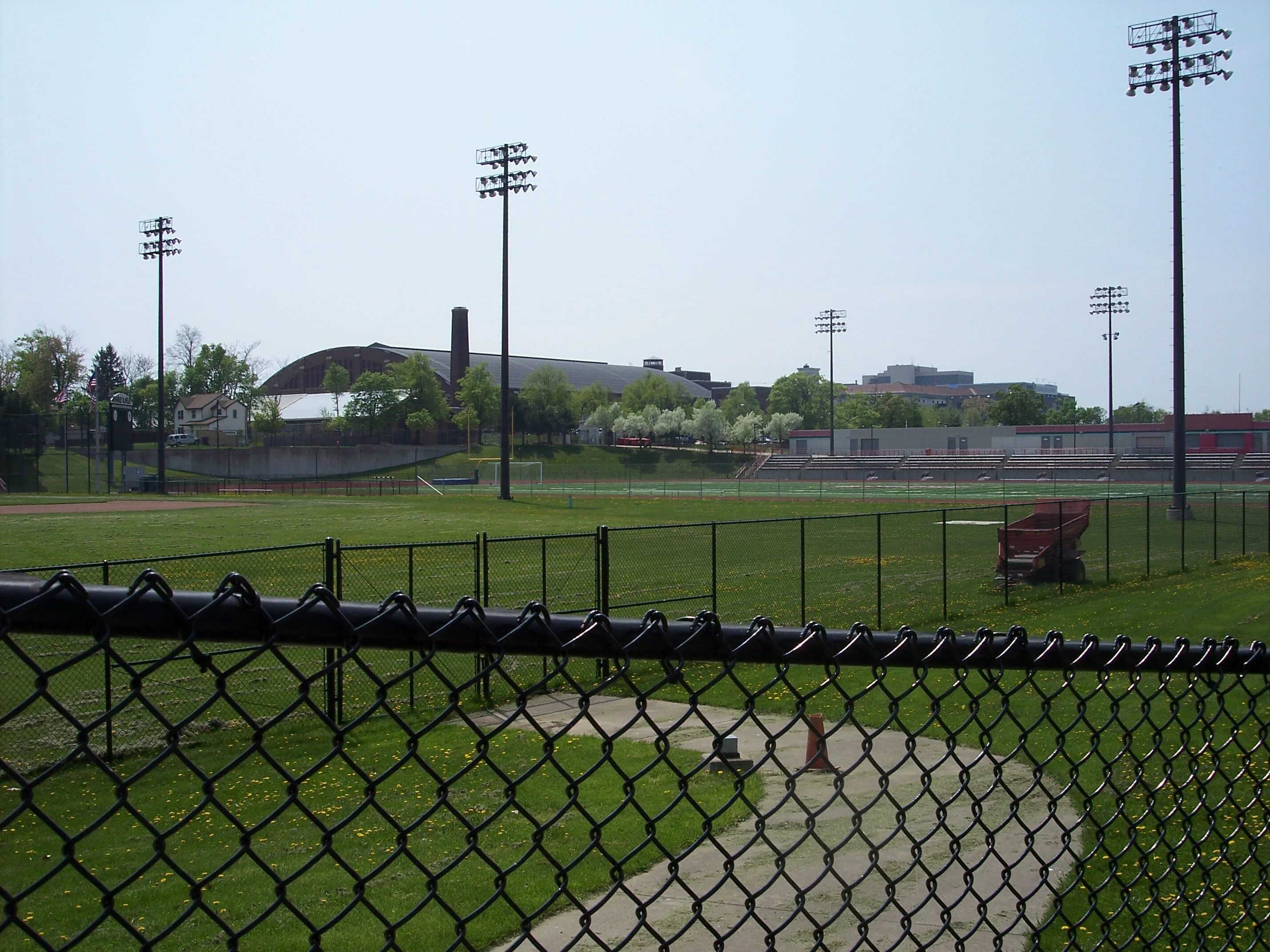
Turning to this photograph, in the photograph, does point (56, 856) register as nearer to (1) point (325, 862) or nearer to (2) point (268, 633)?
(1) point (325, 862)

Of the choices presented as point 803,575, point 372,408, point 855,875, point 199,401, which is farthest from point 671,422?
point 855,875

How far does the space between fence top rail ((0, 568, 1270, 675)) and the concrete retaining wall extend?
96627mm

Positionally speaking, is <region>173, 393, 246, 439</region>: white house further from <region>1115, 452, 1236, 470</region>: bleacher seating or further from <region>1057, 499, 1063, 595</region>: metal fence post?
<region>1057, 499, 1063, 595</region>: metal fence post

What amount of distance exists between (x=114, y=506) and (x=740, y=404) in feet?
357

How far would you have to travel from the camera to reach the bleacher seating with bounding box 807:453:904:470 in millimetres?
100250

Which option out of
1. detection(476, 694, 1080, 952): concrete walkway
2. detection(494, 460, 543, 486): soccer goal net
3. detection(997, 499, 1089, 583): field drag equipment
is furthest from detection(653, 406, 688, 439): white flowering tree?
detection(476, 694, 1080, 952): concrete walkway

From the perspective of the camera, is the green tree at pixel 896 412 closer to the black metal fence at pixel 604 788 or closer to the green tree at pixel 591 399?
the green tree at pixel 591 399

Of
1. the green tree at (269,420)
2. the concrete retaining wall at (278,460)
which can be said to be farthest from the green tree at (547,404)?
the green tree at (269,420)

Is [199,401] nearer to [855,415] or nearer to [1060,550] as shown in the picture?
[855,415]

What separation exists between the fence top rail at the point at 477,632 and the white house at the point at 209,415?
130 m

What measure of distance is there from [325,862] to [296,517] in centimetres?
4571

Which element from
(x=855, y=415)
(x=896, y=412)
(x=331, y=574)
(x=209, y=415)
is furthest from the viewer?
(x=896, y=412)

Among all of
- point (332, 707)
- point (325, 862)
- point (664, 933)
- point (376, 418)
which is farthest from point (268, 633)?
point (376, 418)

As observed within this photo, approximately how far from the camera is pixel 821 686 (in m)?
2.68
